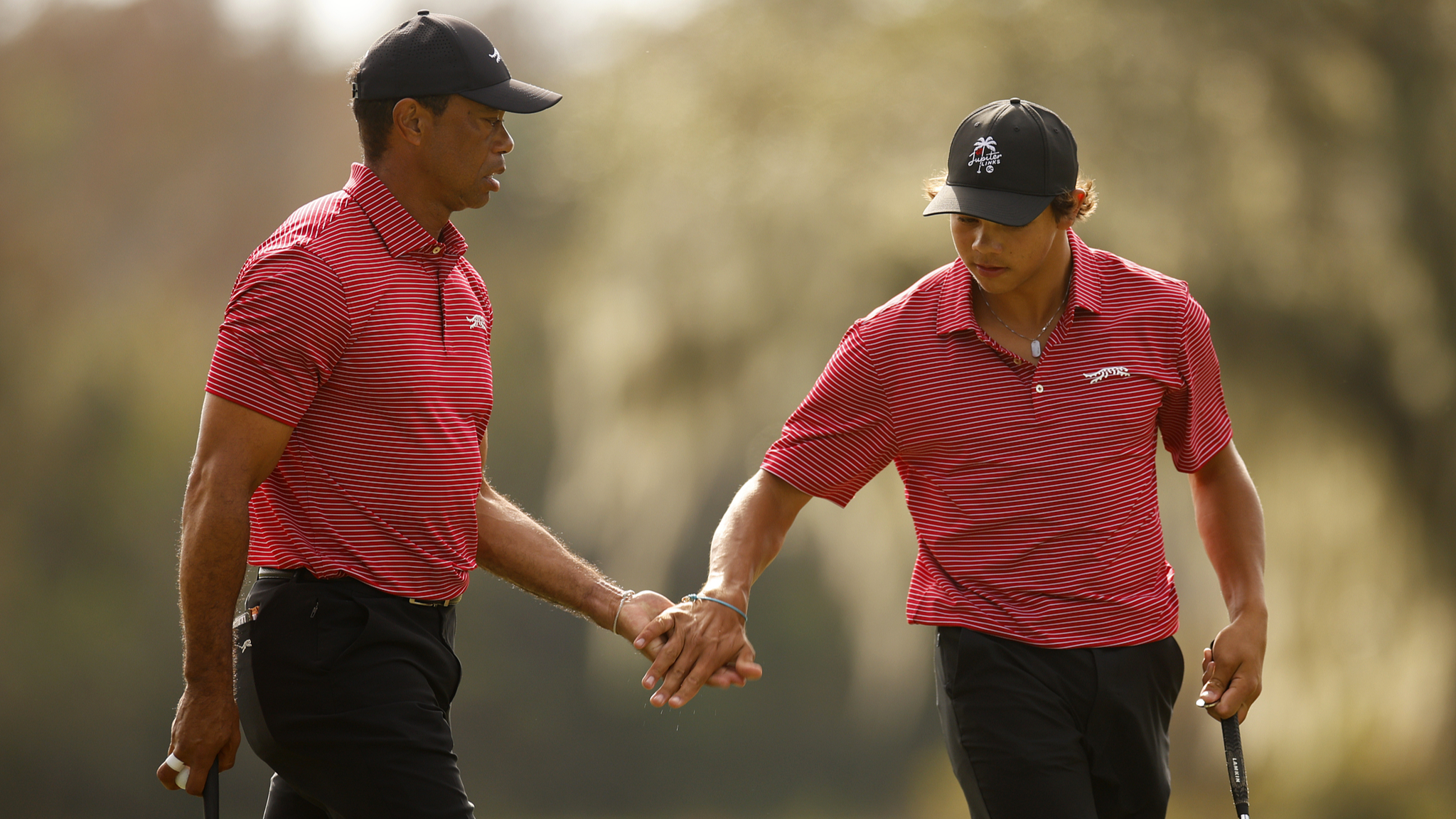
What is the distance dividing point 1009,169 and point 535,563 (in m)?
1.08

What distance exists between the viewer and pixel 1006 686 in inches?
75.2

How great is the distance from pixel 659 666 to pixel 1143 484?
0.91m

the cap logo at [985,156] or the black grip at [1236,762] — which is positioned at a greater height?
the cap logo at [985,156]

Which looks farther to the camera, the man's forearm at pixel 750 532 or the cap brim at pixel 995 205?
the man's forearm at pixel 750 532

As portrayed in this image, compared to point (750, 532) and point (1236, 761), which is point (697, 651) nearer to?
point (750, 532)

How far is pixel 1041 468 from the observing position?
196cm

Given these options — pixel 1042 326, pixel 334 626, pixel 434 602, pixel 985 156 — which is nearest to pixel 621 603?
pixel 434 602

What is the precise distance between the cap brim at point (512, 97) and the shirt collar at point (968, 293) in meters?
0.73

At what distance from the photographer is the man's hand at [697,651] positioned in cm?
223

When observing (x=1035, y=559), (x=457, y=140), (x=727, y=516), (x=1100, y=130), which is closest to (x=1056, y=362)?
(x=1035, y=559)

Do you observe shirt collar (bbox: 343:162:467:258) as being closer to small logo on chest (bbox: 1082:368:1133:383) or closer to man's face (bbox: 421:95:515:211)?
man's face (bbox: 421:95:515:211)

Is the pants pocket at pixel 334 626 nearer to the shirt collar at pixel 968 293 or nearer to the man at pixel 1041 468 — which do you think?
the man at pixel 1041 468

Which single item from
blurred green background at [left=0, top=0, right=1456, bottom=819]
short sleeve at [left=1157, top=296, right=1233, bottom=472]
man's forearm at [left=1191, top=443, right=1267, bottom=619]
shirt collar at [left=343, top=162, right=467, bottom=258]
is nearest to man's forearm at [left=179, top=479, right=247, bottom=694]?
shirt collar at [left=343, top=162, right=467, bottom=258]

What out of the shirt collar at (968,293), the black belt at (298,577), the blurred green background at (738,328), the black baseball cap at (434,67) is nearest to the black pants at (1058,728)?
the shirt collar at (968,293)
